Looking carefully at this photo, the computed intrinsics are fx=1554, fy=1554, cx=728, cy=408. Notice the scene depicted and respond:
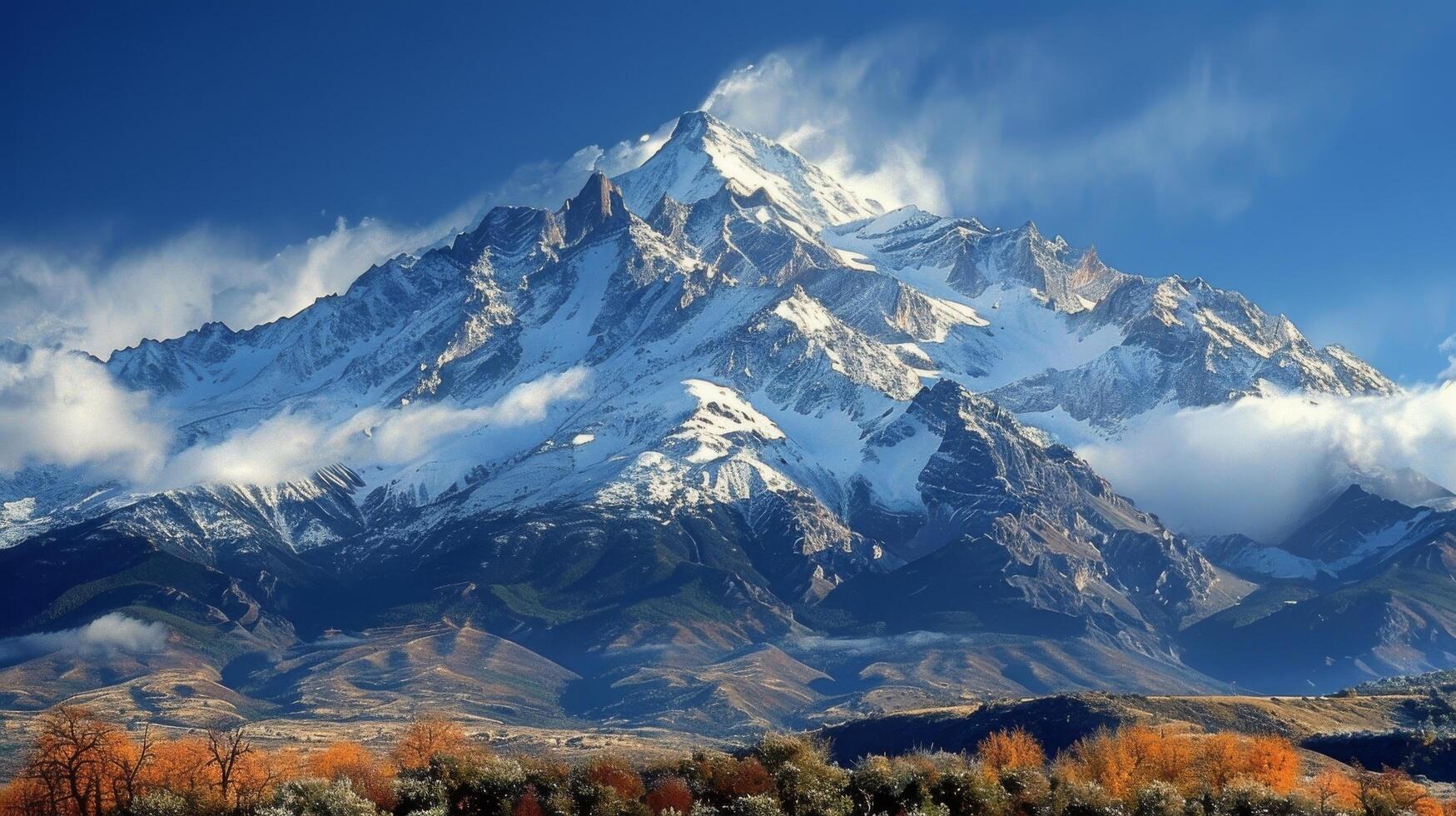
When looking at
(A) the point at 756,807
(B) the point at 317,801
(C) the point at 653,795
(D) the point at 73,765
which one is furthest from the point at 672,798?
(D) the point at 73,765

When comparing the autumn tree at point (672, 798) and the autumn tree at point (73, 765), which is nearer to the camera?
the autumn tree at point (73, 765)

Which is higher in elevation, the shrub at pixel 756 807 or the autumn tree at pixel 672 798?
the autumn tree at pixel 672 798

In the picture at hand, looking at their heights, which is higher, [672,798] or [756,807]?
[672,798]

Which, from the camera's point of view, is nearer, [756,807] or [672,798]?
[756,807]

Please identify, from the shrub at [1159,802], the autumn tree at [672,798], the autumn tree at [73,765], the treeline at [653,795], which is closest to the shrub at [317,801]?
the treeline at [653,795]

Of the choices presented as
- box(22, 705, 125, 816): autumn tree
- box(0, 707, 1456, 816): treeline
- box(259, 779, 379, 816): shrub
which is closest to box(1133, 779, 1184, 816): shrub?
box(0, 707, 1456, 816): treeline

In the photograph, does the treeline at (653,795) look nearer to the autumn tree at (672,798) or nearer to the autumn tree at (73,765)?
the autumn tree at (672,798)

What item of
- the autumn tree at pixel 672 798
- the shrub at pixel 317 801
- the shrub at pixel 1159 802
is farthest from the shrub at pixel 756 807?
the shrub at pixel 1159 802

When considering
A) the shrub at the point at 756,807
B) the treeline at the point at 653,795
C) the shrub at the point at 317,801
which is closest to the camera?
the shrub at the point at 756,807

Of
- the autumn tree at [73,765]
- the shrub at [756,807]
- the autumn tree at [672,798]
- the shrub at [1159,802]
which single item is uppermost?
the autumn tree at [73,765]

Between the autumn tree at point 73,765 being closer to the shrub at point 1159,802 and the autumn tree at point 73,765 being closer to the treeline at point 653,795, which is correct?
the treeline at point 653,795

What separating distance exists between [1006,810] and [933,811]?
14119mm

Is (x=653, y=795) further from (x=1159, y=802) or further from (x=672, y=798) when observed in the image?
(x=1159, y=802)

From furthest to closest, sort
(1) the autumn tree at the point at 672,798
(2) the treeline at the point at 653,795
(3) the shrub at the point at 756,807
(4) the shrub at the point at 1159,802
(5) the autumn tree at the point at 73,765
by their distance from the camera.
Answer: (1) the autumn tree at the point at 672,798 → (2) the treeline at the point at 653,795 → (5) the autumn tree at the point at 73,765 → (4) the shrub at the point at 1159,802 → (3) the shrub at the point at 756,807
